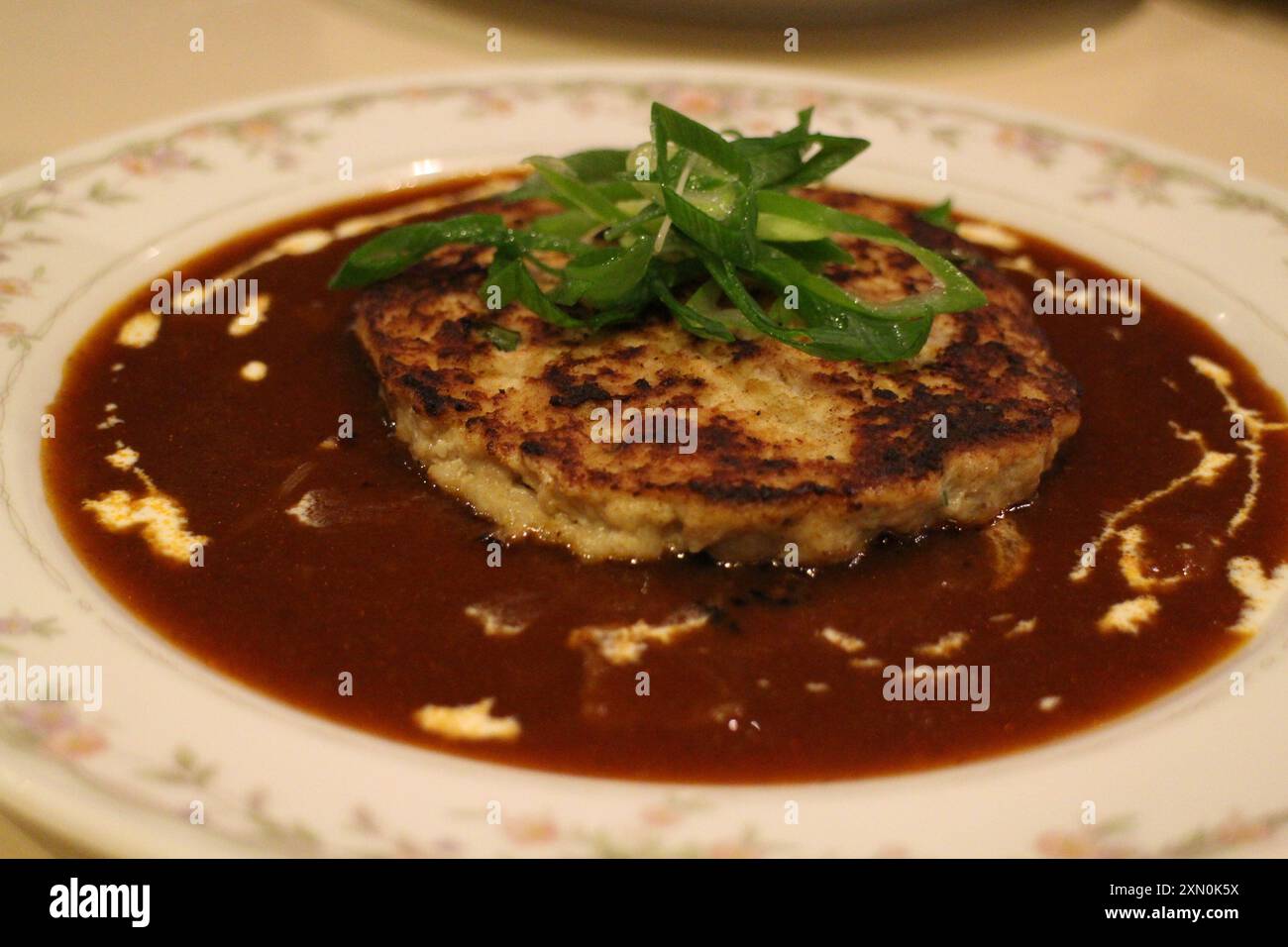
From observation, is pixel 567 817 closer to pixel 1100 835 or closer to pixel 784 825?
pixel 784 825

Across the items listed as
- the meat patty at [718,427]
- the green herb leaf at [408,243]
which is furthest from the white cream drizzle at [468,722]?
the green herb leaf at [408,243]

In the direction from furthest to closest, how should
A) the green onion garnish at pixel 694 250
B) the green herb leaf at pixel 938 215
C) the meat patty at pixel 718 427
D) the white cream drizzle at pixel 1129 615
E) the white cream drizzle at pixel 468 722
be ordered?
1. the green herb leaf at pixel 938 215
2. the green onion garnish at pixel 694 250
3. the meat patty at pixel 718 427
4. the white cream drizzle at pixel 1129 615
5. the white cream drizzle at pixel 468 722

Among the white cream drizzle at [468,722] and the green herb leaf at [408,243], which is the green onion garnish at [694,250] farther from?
the white cream drizzle at [468,722]

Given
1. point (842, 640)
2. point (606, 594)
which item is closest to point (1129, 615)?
point (842, 640)

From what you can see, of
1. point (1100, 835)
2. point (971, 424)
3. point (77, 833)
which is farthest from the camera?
point (971, 424)

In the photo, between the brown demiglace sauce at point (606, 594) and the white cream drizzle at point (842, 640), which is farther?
the white cream drizzle at point (842, 640)

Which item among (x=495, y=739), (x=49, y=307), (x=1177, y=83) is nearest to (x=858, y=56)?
(x=1177, y=83)
